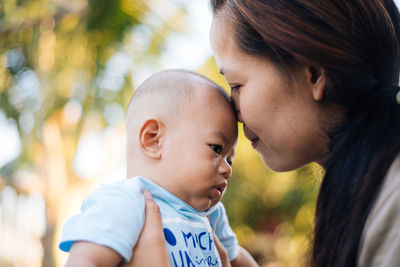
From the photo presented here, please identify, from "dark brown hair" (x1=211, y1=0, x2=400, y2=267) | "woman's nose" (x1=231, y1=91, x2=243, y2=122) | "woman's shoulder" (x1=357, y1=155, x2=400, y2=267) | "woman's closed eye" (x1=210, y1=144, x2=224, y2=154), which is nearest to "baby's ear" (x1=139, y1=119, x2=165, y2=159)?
"woman's closed eye" (x1=210, y1=144, x2=224, y2=154)

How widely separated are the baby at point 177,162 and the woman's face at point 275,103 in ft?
0.42

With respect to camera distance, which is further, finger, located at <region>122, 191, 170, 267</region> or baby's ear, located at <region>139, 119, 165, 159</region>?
baby's ear, located at <region>139, 119, 165, 159</region>

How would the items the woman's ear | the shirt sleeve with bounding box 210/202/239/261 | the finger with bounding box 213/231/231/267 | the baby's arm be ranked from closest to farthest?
the baby's arm
the woman's ear
the finger with bounding box 213/231/231/267
the shirt sleeve with bounding box 210/202/239/261

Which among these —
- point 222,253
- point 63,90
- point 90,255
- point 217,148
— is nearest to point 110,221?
point 90,255

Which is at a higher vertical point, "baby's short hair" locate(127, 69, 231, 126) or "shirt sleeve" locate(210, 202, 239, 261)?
"baby's short hair" locate(127, 69, 231, 126)

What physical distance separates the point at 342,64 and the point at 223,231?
2.96 feet

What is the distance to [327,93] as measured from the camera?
147 centimetres

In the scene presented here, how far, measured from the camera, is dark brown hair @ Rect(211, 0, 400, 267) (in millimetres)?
1290

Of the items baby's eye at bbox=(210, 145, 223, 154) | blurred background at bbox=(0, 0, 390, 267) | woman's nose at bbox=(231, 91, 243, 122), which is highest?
woman's nose at bbox=(231, 91, 243, 122)

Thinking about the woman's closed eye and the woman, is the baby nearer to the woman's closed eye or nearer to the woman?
the woman's closed eye

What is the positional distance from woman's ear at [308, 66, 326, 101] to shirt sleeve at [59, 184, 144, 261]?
69 cm

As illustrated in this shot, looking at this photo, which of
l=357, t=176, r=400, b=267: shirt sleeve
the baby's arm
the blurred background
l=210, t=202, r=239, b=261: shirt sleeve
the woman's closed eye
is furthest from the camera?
the blurred background

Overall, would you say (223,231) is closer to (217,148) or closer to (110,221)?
(217,148)

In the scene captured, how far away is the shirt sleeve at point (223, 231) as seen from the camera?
1850 millimetres
